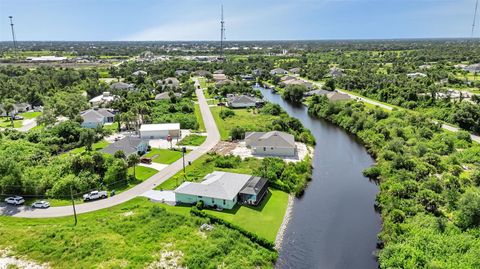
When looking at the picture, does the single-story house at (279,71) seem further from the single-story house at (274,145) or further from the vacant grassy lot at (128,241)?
the vacant grassy lot at (128,241)

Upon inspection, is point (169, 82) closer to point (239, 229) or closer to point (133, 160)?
point (133, 160)

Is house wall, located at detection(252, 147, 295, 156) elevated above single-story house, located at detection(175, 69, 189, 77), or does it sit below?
below

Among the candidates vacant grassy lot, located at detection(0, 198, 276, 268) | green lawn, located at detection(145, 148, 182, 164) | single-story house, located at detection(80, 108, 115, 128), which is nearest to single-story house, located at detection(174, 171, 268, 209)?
vacant grassy lot, located at detection(0, 198, 276, 268)

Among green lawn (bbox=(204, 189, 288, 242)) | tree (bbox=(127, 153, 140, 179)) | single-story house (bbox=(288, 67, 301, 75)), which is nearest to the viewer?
green lawn (bbox=(204, 189, 288, 242))

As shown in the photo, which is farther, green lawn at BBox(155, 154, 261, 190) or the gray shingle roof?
A: the gray shingle roof

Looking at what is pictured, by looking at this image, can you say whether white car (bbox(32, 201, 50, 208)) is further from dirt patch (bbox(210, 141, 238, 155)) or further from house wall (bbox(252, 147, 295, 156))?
house wall (bbox(252, 147, 295, 156))

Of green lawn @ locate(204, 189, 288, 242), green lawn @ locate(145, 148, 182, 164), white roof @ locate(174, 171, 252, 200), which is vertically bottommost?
green lawn @ locate(204, 189, 288, 242)

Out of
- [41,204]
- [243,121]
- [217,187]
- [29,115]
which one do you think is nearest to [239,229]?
[217,187]
